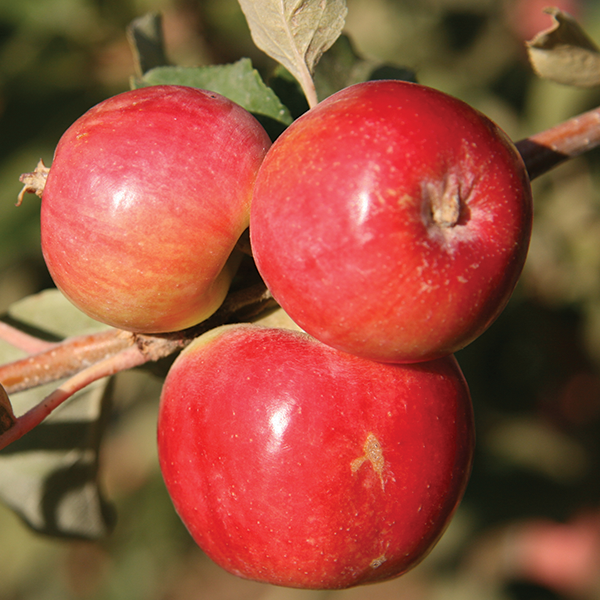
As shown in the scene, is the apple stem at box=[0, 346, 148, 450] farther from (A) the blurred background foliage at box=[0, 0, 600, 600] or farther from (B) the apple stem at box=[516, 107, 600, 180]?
(A) the blurred background foliage at box=[0, 0, 600, 600]

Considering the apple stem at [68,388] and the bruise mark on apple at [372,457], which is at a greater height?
the apple stem at [68,388]

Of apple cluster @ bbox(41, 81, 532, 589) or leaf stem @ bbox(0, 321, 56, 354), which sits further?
leaf stem @ bbox(0, 321, 56, 354)

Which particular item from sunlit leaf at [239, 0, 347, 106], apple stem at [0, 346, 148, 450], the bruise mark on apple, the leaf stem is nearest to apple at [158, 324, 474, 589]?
the bruise mark on apple

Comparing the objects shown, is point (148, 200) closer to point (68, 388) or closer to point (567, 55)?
point (68, 388)

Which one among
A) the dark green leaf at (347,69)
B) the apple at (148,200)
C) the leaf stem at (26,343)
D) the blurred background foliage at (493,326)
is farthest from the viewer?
the blurred background foliage at (493,326)

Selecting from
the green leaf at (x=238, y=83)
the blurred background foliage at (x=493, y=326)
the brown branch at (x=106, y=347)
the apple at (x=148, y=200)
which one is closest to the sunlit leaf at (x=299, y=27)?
the green leaf at (x=238, y=83)

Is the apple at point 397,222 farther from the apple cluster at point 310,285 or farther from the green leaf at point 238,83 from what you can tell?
the green leaf at point 238,83

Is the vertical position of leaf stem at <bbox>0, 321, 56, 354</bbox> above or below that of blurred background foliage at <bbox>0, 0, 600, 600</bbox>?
above

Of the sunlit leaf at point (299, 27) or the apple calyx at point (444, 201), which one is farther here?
the sunlit leaf at point (299, 27)
